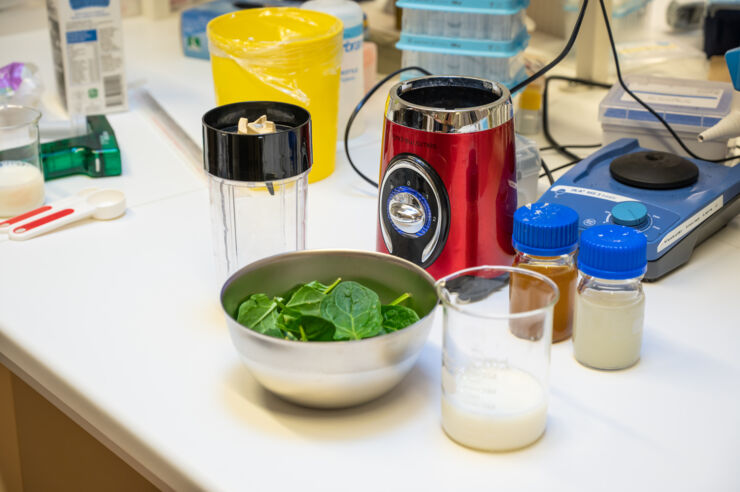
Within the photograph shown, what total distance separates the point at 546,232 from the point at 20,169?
637 mm

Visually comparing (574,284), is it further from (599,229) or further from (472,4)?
(472,4)

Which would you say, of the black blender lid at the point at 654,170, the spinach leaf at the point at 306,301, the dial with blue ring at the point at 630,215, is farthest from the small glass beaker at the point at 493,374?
the black blender lid at the point at 654,170

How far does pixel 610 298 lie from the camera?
676 millimetres

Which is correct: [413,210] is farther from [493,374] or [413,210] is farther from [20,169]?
[20,169]

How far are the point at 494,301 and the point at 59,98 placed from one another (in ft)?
3.11

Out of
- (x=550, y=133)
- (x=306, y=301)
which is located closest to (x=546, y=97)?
(x=550, y=133)

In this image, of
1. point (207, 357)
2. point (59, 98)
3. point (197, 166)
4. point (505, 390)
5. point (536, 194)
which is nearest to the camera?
point (505, 390)

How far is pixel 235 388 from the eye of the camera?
0.68m

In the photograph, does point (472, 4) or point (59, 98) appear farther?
point (59, 98)

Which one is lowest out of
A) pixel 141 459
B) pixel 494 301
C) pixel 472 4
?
pixel 141 459

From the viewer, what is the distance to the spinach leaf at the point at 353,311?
0.63 metres

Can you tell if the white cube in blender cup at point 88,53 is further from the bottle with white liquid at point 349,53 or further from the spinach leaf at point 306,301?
the spinach leaf at point 306,301

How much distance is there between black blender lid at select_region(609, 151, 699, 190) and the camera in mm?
888

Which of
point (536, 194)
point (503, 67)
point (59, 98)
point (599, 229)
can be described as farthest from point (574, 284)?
point (59, 98)
